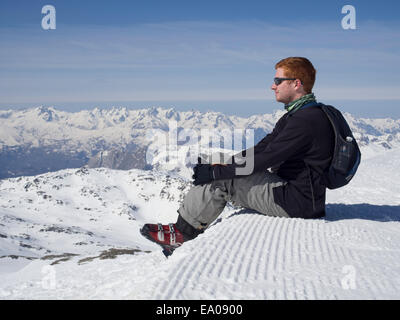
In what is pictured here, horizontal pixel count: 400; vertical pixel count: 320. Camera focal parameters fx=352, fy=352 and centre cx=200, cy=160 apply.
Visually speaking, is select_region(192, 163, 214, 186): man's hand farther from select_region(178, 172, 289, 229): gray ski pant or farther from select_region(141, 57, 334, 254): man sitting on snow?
select_region(178, 172, 289, 229): gray ski pant

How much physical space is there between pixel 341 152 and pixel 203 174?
2.43 meters

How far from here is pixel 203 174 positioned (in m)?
6.30

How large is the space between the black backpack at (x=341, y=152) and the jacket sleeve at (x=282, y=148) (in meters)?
0.49

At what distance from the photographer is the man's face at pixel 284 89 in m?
6.40

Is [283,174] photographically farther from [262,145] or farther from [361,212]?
[361,212]

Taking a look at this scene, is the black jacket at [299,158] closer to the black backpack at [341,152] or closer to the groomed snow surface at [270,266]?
the black backpack at [341,152]

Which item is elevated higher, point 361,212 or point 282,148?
point 282,148

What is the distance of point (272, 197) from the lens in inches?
264

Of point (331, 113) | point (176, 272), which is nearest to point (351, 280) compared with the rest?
point (176, 272)

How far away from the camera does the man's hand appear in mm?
6277
